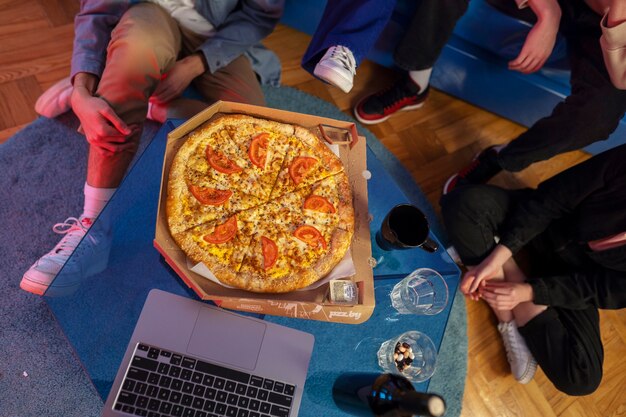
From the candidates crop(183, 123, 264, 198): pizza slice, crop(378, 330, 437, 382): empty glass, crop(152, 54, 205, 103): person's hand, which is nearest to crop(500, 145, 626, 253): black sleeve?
crop(378, 330, 437, 382): empty glass

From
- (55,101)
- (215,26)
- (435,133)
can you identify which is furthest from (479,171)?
(55,101)

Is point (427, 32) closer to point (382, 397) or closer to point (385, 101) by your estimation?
point (385, 101)

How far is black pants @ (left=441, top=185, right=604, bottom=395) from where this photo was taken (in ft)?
5.33

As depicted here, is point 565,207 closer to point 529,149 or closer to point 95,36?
point 529,149

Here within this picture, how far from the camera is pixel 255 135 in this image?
1333 mm

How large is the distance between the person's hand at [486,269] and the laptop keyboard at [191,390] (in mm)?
881

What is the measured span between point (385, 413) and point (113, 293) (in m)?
0.77

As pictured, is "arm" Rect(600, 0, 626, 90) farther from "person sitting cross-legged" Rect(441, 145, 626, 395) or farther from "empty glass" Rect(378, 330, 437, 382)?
"empty glass" Rect(378, 330, 437, 382)

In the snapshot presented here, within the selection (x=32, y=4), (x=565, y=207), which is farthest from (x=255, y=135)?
(x=32, y=4)

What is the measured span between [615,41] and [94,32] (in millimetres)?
1720

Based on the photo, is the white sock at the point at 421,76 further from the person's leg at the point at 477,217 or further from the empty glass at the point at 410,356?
the empty glass at the point at 410,356

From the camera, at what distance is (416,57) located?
1.92m

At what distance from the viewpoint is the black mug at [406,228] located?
1.24 m

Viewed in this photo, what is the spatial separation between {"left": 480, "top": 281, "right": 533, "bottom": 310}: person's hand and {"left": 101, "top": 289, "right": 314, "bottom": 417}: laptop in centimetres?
83
